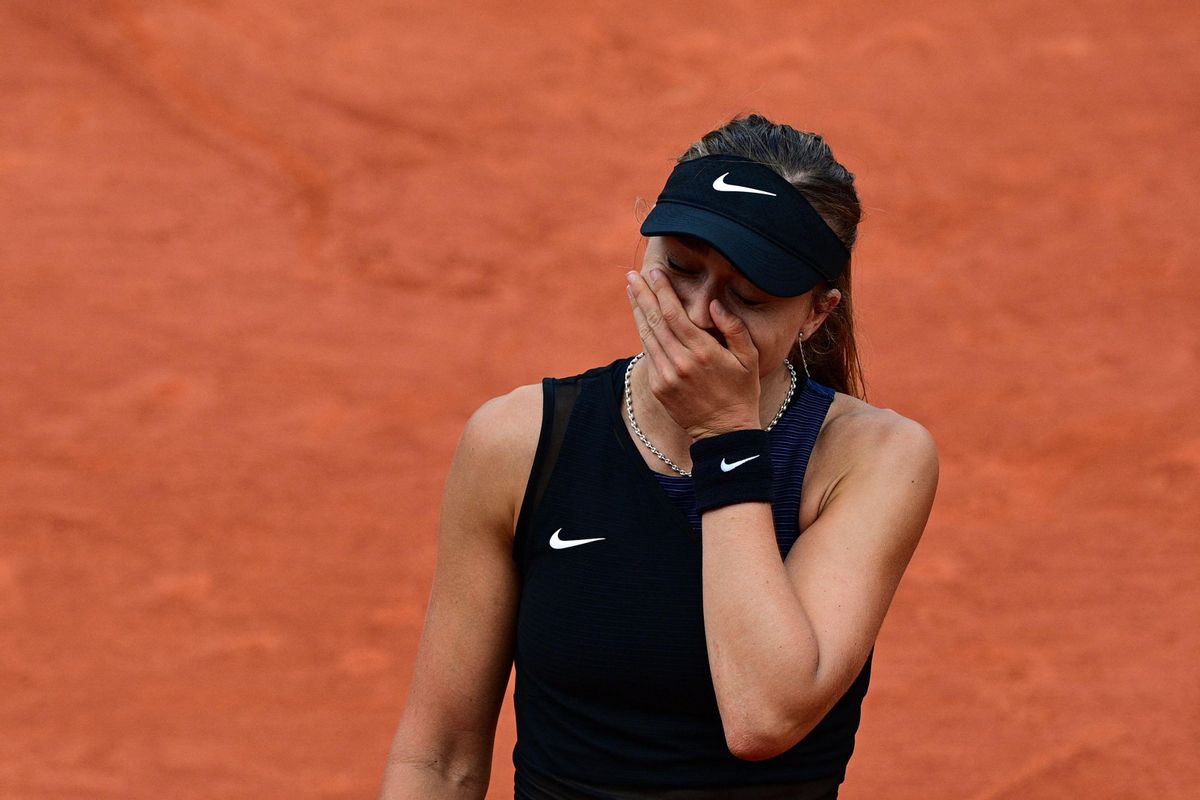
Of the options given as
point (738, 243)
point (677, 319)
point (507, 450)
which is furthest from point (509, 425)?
point (738, 243)

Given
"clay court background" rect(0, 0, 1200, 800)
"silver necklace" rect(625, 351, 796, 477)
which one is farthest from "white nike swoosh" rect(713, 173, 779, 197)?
"clay court background" rect(0, 0, 1200, 800)

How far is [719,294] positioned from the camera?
85.1 inches

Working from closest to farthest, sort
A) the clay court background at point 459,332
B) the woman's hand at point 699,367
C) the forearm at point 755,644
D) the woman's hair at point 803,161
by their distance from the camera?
1. the forearm at point 755,644
2. the woman's hand at point 699,367
3. the woman's hair at point 803,161
4. the clay court background at point 459,332

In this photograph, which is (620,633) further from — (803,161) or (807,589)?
(803,161)

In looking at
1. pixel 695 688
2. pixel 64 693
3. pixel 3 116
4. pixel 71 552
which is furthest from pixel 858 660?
pixel 3 116

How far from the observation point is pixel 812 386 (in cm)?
236

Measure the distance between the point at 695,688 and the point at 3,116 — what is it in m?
7.71

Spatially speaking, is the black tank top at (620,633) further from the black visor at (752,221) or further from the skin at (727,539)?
the black visor at (752,221)

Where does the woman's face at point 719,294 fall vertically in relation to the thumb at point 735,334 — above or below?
above

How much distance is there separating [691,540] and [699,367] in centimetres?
24

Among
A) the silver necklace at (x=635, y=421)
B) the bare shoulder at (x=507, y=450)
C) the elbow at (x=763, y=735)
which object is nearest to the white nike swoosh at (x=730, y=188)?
the silver necklace at (x=635, y=421)

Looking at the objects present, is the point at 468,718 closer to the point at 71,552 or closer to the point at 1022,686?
the point at 1022,686

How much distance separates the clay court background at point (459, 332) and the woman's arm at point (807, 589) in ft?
12.3

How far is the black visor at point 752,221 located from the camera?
210 cm
